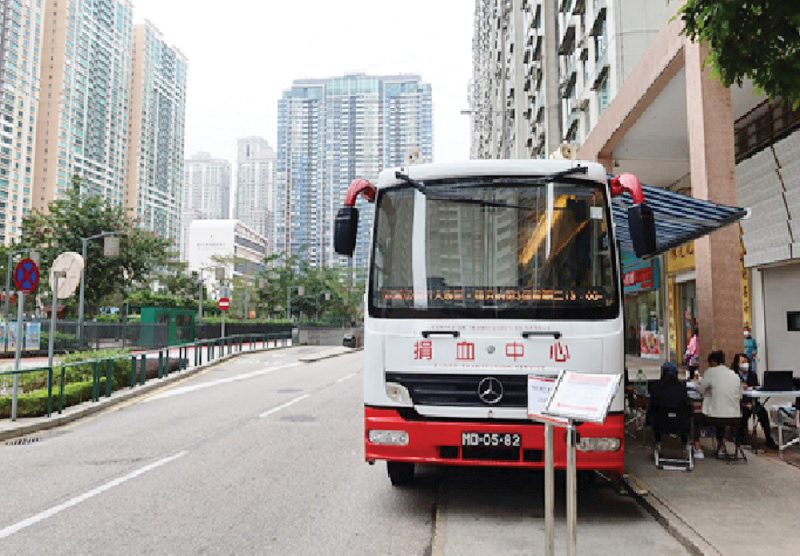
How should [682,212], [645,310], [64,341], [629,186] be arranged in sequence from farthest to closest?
1. [64,341]
2. [645,310]
3. [682,212]
4. [629,186]

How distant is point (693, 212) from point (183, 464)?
7572 millimetres

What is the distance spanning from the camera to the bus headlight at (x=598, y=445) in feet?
17.7

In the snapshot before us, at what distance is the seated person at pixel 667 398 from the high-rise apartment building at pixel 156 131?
381 feet

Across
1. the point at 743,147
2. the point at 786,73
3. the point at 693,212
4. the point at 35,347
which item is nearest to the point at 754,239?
the point at 743,147

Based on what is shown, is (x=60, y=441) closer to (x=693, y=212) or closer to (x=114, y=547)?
(x=114, y=547)

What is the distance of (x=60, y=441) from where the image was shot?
391 inches

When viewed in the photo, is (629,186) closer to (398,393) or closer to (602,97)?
(398,393)

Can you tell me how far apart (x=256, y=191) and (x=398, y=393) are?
187706 mm

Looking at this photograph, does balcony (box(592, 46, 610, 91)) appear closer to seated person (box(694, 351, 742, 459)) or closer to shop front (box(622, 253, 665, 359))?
shop front (box(622, 253, 665, 359))

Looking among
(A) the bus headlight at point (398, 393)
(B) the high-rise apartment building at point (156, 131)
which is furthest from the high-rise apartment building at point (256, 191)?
(A) the bus headlight at point (398, 393)

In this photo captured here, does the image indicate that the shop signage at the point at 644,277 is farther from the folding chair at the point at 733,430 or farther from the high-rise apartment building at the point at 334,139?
the high-rise apartment building at the point at 334,139

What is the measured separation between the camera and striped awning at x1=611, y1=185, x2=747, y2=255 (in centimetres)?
840

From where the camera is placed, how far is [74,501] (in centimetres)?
626

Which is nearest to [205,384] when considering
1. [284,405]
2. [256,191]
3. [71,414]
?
[284,405]
